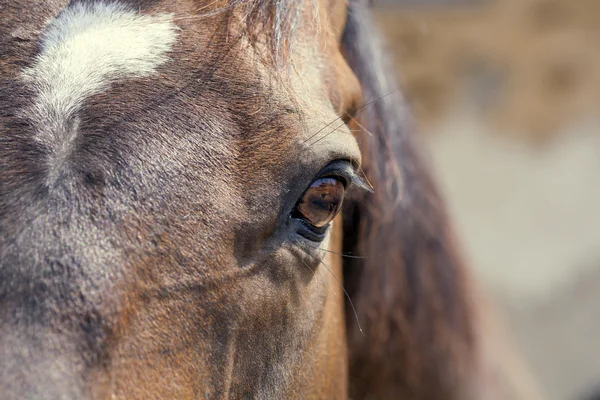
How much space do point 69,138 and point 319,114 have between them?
34 cm

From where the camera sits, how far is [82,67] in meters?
0.84

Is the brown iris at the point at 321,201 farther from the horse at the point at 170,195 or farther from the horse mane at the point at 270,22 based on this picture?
the horse mane at the point at 270,22

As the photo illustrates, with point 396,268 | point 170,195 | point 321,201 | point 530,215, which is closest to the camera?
point 170,195

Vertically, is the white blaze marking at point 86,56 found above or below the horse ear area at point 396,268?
above

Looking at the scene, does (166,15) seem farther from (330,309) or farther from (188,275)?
(330,309)

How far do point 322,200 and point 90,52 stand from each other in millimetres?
362

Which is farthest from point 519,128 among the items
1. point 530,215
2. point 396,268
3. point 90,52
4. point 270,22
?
point 90,52

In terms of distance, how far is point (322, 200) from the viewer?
0.95 metres

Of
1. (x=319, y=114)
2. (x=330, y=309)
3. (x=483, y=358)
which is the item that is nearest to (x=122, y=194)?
(x=319, y=114)

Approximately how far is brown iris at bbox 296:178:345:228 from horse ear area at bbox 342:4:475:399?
304 millimetres

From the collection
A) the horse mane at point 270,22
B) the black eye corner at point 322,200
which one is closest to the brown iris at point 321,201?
the black eye corner at point 322,200

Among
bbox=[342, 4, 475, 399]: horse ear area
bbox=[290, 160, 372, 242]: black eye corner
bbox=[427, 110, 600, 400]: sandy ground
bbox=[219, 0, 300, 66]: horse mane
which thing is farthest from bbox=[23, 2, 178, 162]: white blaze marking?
bbox=[427, 110, 600, 400]: sandy ground

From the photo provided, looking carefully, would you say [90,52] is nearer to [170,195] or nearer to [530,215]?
[170,195]

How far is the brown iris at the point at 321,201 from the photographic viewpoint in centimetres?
92
